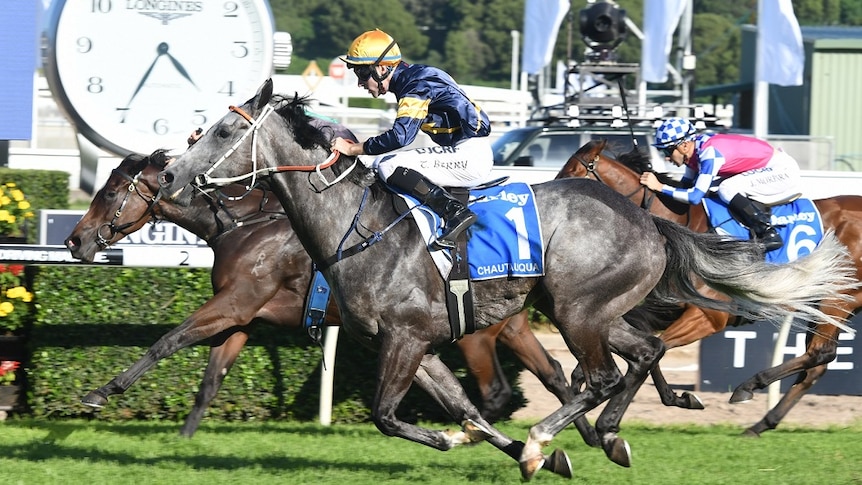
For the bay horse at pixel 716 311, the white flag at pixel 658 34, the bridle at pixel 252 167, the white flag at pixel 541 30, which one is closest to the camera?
the bridle at pixel 252 167

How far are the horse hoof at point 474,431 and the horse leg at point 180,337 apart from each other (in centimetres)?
163

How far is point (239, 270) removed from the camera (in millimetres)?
6699

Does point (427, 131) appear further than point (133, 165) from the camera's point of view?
No

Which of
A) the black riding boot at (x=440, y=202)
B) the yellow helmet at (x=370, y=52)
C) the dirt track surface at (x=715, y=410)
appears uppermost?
the yellow helmet at (x=370, y=52)

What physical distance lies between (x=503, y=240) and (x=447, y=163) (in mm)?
Result: 444

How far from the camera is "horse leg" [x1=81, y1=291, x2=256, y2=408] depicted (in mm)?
6262

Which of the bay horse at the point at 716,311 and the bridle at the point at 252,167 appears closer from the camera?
the bridle at the point at 252,167

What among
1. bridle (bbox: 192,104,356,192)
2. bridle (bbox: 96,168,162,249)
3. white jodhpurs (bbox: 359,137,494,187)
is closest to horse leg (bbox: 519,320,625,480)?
white jodhpurs (bbox: 359,137,494,187)

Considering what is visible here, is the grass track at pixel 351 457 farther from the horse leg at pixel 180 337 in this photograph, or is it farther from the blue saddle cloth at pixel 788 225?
the blue saddle cloth at pixel 788 225

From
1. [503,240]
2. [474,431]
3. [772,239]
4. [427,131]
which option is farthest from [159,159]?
[772,239]

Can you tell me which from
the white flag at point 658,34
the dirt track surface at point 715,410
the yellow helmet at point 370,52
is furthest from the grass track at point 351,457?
the white flag at point 658,34

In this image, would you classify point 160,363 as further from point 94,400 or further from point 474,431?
point 474,431

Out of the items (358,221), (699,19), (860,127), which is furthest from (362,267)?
(699,19)

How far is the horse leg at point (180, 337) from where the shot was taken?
6.26 metres
